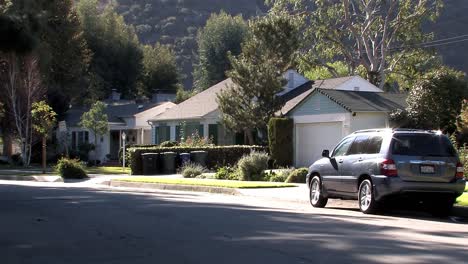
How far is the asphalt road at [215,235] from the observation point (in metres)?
8.91

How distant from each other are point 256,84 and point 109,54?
34.8 metres

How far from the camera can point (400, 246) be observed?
9.64 m

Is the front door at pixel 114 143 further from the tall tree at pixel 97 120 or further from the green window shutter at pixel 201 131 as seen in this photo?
the green window shutter at pixel 201 131

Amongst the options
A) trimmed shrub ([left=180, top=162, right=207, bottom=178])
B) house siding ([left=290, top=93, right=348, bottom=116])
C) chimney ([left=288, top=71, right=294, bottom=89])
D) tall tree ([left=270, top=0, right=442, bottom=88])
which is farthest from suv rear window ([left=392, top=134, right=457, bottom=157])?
tall tree ([left=270, top=0, right=442, bottom=88])

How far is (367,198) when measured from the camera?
15.1m

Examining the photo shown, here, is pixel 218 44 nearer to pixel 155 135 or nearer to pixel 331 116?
pixel 155 135

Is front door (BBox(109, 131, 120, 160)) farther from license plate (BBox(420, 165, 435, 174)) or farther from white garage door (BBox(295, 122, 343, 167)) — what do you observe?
license plate (BBox(420, 165, 435, 174))

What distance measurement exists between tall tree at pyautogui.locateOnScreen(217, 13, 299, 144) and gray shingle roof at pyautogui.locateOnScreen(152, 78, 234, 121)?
4.70 meters

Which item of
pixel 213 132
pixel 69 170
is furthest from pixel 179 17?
pixel 69 170

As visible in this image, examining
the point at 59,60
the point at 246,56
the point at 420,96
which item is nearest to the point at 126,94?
the point at 59,60

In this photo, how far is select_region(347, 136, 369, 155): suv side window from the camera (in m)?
15.6

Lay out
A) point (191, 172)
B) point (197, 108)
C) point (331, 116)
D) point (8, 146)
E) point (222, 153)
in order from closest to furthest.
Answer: point (191, 172)
point (331, 116)
point (222, 153)
point (197, 108)
point (8, 146)

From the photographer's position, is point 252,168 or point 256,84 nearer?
point 252,168

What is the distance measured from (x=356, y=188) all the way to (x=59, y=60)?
37.4 meters
